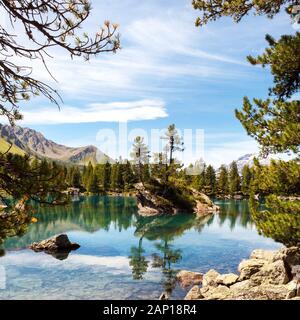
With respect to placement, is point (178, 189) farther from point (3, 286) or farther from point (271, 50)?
point (271, 50)

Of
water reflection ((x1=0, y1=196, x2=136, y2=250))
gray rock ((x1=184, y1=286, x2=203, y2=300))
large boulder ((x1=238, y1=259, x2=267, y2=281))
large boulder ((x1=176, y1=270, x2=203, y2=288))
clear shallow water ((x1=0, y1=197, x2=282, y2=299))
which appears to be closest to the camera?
gray rock ((x1=184, y1=286, x2=203, y2=300))

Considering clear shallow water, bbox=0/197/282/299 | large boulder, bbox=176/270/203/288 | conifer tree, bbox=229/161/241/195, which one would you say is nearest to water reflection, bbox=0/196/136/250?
clear shallow water, bbox=0/197/282/299

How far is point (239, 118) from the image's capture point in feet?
47.3

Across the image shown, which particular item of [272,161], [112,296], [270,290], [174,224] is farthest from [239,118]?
[174,224]

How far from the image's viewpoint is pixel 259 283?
1828 centimetres

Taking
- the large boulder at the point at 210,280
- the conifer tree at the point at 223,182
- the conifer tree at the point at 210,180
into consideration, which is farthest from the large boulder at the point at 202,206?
the large boulder at the point at 210,280

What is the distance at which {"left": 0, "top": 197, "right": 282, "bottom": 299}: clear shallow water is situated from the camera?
69.4ft

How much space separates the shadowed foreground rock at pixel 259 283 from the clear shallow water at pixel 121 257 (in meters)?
2.09

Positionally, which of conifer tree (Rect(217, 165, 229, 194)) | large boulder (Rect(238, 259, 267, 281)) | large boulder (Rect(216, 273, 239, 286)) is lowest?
large boulder (Rect(216, 273, 239, 286))

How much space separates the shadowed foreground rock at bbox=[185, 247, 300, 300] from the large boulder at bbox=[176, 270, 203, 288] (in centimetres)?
81

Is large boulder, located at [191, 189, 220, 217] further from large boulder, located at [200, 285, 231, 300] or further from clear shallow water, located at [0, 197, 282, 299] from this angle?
large boulder, located at [200, 285, 231, 300]

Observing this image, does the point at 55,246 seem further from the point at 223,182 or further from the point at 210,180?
the point at 223,182

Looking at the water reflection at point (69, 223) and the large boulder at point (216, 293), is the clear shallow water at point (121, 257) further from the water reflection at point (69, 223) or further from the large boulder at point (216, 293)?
the large boulder at point (216, 293)
